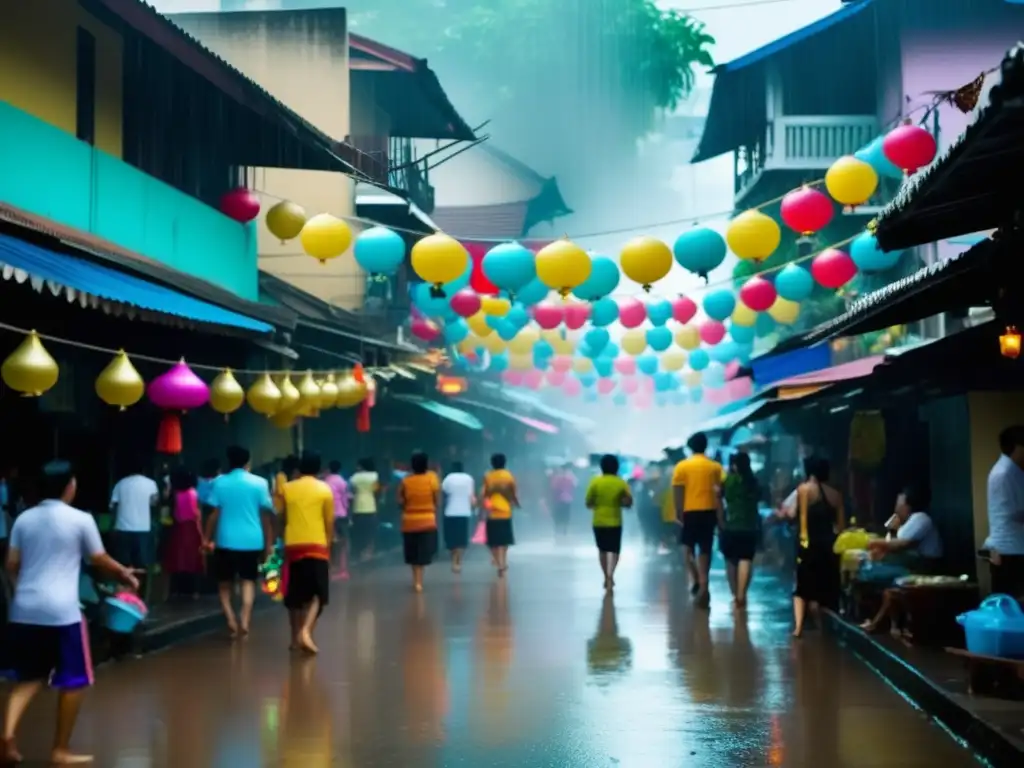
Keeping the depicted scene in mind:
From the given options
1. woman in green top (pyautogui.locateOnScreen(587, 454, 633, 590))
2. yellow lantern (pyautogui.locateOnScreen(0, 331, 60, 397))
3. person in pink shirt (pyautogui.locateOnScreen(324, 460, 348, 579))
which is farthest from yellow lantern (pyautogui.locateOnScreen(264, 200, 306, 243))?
yellow lantern (pyautogui.locateOnScreen(0, 331, 60, 397))

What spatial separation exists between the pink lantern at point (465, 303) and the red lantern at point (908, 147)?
29.9ft

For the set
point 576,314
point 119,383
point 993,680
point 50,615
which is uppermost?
point 576,314

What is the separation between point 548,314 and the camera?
2295 centimetres

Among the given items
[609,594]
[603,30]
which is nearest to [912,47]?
[609,594]

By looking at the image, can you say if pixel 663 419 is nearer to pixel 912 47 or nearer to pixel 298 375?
pixel 912 47

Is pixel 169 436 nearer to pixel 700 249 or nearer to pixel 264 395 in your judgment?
pixel 264 395

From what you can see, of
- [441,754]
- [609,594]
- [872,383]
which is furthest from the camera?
[609,594]

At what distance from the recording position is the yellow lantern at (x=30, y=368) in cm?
1078

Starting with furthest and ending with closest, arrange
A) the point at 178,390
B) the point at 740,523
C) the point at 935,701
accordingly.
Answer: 1. the point at 740,523
2. the point at 178,390
3. the point at 935,701

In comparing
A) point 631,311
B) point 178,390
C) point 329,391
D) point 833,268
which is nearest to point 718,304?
point 631,311

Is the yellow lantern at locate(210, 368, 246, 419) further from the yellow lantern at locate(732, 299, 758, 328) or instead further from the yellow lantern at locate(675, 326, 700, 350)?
the yellow lantern at locate(675, 326, 700, 350)

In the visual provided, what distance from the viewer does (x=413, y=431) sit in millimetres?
36656

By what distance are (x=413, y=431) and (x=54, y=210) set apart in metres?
21.8

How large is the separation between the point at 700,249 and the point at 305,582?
5722mm
